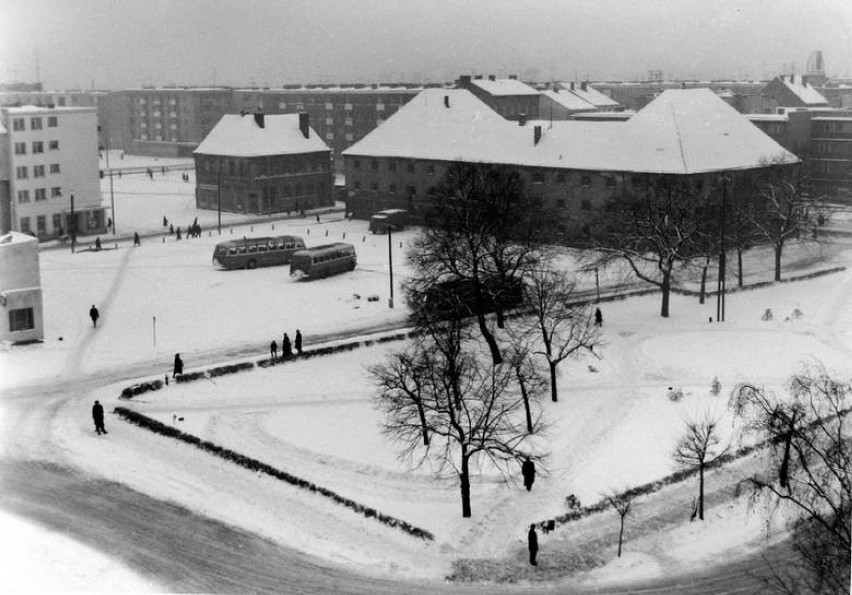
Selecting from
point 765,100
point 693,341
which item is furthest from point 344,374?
point 765,100

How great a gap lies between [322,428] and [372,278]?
2308 centimetres

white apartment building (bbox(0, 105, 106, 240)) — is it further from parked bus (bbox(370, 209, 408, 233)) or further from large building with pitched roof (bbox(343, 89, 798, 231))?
large building with pitched roof (bbox(343, 89, 798, 231))

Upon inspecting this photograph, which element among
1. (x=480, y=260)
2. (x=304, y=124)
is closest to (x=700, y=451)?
(x=480, y=260)

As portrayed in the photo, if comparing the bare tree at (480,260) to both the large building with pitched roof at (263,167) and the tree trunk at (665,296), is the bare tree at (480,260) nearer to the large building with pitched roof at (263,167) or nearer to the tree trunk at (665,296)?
the tree trunk at (665,296)

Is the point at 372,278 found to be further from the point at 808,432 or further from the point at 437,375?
the point at 808,432

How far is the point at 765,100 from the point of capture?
367 ft

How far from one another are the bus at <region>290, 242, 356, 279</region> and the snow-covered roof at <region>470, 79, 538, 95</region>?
5269 cm

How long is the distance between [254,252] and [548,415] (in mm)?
28409

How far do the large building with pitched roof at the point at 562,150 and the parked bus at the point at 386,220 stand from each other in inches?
105

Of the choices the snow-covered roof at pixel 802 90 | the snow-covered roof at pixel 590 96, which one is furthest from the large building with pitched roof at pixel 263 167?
the snow-covered roof at pixel 802 90

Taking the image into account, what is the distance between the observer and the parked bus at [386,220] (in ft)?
241

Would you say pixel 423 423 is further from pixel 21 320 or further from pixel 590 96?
pixel 590 96

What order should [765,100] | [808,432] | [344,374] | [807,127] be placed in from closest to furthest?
[808,432] < [344,374] < [807,127] < [765,100]

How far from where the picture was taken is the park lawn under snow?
92.1ft
